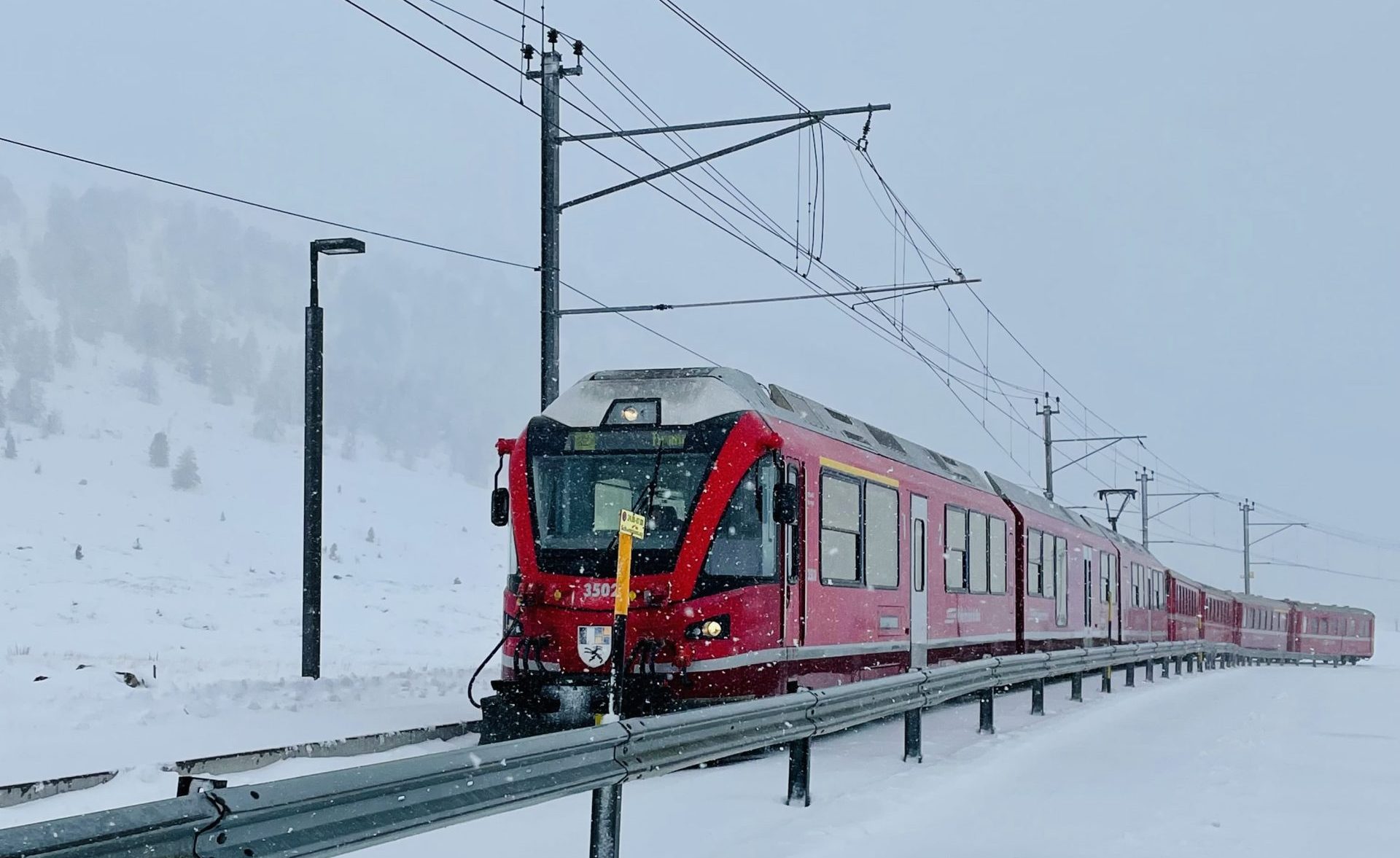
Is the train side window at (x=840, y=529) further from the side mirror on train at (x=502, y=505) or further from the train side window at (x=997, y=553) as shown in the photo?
the train side window at (x=997, y=553)

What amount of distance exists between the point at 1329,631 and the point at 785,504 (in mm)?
59574

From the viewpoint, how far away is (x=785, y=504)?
39.9ft

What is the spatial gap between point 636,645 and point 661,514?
46.2 inches

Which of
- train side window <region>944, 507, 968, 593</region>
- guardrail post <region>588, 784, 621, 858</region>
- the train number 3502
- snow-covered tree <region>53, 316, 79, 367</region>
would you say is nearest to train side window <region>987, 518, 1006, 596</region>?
train side window <region>944, 507, 968, 593</region>

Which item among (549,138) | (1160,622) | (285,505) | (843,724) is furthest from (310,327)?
(285,505)

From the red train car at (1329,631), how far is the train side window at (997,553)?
148 ft

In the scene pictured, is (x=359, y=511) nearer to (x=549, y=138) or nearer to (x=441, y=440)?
(x=441, y=440)

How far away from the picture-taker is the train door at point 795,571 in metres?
12.6

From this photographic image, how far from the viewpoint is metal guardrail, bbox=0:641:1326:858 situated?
359 centimetres

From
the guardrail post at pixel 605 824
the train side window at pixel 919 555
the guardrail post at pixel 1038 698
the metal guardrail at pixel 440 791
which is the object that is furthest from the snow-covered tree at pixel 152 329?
the guardrail post at pixel 605 824

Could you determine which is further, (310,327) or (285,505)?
(285,505)

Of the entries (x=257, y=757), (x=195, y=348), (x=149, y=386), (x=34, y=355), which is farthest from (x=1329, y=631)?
(x=195, y=348)

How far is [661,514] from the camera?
1239 cm

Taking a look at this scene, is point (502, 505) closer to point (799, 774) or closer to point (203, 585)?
point (799, 774)
